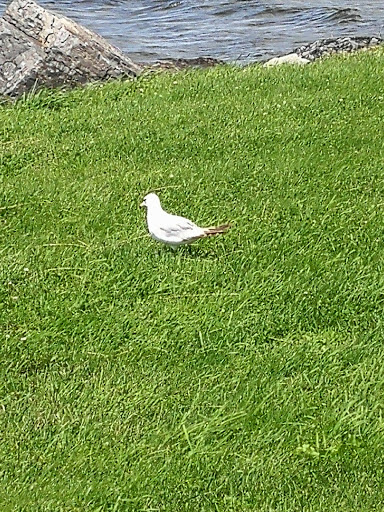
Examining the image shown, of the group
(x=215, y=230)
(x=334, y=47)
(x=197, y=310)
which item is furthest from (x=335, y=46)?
(x=197, y=310)

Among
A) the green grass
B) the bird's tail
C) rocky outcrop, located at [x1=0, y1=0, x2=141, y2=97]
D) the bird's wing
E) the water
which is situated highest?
rocky outcrop, located at [x1=0, y1=0, x2=141, y2=97]

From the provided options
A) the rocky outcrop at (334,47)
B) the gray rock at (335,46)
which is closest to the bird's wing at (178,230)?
Answer: the rocky outcrop at (334,47)

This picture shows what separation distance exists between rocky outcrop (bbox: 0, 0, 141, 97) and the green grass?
0.89 meters

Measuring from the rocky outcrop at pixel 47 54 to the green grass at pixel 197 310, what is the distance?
888 millimetres

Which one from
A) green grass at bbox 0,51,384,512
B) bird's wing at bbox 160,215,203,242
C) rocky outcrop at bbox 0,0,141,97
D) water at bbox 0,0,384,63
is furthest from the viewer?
water at bbox 0,0,384,63

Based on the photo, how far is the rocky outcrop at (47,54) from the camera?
9.47 m

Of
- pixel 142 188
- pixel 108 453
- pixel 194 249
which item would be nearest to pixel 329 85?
pixel 142 188

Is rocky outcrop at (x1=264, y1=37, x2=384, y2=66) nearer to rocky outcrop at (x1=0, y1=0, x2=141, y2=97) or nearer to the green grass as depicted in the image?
rocky outcrop at (x1=0, y1=0, x2=141, y2=97)

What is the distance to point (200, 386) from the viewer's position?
15.8 ft

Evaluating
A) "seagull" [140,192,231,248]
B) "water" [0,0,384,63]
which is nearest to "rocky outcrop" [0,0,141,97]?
"seagull" [140,192,231,248]

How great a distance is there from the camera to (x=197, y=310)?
215 inches

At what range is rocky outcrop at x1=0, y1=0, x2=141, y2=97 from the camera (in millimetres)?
9469

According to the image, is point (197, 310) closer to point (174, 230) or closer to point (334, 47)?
point (174, 230)

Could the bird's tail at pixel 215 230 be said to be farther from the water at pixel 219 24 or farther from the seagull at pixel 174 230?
the water at pixel 219 24
